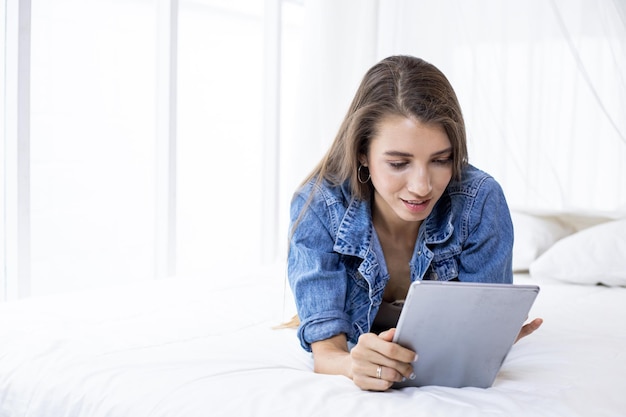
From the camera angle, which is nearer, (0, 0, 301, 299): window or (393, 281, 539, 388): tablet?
(393, 281, 539, 388): tablet

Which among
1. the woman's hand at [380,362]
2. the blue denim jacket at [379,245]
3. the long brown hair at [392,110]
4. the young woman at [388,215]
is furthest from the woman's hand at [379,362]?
the long brown hair at [392,110]

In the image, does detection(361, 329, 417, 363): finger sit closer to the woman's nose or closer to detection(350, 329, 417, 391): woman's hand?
detection(350, 329, 417, 391): woman's hand

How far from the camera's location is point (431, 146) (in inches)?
51.9

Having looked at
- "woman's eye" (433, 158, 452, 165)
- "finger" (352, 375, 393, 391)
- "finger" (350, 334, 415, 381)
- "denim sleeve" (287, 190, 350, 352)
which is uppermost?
"woman's eye" (433, 158, 452, 165)

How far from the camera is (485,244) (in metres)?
1.45

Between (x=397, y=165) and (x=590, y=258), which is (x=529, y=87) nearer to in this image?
(x=590, y=258)

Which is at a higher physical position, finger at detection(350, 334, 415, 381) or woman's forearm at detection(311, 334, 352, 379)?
finger at detection(350, 334, 415, 381)

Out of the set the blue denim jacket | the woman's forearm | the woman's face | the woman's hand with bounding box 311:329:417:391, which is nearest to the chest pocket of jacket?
the blue denim jacket

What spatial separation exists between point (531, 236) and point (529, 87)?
1.72ft

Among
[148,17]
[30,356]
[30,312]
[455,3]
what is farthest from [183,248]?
[30,356]

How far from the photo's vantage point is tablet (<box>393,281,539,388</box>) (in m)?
1.04

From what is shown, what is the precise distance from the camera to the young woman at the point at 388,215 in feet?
4.36

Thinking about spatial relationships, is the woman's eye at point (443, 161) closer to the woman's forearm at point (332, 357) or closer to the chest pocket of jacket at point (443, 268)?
the chest pocket of jacket at point (443, 268)

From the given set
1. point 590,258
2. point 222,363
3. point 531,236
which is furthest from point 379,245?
point 531,236
